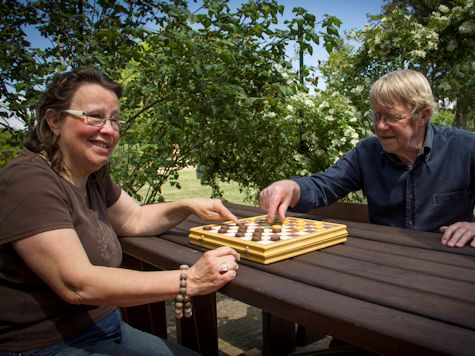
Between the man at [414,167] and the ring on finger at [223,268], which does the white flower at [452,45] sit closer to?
the man at [414,167]

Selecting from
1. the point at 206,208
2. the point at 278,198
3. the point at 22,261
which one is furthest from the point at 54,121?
the point at 278,198

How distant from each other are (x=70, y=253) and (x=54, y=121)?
58 centimetres

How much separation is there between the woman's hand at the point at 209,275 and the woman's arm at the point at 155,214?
0.68m

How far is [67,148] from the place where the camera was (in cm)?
163

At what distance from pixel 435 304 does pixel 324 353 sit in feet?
4.71

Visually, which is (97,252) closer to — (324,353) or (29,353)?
(29,353)

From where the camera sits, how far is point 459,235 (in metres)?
1.68

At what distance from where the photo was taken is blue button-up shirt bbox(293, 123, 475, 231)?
2176 mm

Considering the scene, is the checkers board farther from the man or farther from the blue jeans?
the blue jeans

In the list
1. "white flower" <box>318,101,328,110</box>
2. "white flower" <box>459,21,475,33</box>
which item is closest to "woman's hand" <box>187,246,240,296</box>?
"white flower" <box>318,101,328,110</box>

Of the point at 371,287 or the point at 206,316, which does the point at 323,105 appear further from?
the point at 371,287

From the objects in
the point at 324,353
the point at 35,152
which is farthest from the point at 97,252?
the point at 324,353

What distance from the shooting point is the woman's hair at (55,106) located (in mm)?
1604

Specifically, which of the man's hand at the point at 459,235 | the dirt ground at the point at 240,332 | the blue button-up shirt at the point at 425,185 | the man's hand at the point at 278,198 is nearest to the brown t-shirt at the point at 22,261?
the man's hand at the point at 278,198
